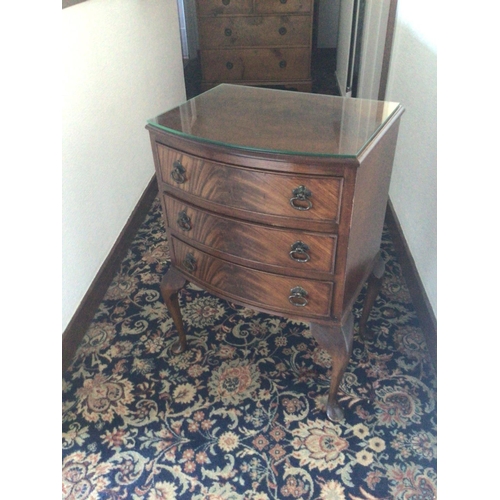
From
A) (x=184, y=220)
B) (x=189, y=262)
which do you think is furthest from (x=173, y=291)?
(x=184, y=220)

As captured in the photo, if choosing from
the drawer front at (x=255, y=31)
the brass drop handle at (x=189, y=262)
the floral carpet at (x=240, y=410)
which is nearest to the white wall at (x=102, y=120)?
the floral carpet at (x=240, y=410)

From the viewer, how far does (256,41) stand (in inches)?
121

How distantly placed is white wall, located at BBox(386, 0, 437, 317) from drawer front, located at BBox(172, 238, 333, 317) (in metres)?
0.53

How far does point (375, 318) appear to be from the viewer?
149 cm

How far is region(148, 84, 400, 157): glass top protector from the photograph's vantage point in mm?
852

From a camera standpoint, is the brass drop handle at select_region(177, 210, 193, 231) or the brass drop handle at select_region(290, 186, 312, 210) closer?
the brass drop handle at select_region(290, 186, 312, 210)

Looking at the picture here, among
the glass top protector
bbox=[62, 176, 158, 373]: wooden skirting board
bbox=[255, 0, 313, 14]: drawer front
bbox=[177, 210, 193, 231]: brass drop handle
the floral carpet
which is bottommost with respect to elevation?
the floral carpet

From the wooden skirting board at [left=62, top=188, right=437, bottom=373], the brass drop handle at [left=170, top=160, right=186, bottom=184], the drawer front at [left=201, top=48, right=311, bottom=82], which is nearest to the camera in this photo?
the brass drop handle at [left=170, top=160, right=186, bottom=184]

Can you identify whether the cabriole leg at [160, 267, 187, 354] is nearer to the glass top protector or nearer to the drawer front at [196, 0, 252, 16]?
the glass top protector

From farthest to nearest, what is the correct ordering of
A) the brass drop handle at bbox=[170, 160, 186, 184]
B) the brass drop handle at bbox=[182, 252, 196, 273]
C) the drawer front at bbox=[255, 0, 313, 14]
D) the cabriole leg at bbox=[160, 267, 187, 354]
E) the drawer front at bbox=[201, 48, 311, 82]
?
the drawer front at bbox=[201, 48, 311, 82] → the drawer front at bbox=[255, 0, 313, 14] → the cabriole leg at bbox=[160, 267, 187, 354] → the brass drop handle at bbox=[182, 252, 196, 273] → the brass drop handle at bbox=[170, 160, 186, 184]

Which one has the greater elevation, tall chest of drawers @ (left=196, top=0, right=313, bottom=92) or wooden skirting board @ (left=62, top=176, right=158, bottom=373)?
tall chest of drawers @ (left=196, top=0, right=313, bottom=92)

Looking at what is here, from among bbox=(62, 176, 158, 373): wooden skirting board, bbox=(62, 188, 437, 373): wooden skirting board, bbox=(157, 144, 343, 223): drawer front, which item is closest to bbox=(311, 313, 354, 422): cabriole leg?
bbox=(157, 144, 343, 223): drawer front
